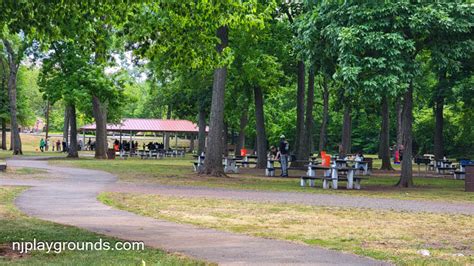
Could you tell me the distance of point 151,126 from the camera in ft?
209

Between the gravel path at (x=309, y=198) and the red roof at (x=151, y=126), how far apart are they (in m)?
44.3

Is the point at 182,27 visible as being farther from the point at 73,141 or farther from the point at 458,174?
the point at 73,141

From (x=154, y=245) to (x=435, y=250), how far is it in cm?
369

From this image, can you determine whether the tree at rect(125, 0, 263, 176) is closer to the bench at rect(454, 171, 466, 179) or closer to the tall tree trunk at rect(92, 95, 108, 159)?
the bench at rect(454, 171, 466, 179)

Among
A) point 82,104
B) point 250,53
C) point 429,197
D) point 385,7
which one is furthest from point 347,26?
point 82,104

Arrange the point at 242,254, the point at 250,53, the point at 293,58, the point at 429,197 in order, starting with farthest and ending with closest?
the point at 293,58, the point at 250,53, the point at 429,197, the point at 242,254

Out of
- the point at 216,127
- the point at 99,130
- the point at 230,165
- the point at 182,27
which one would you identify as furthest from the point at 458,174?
the point at 99,130

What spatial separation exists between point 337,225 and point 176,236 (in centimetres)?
317

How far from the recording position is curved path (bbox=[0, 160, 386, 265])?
752 centimetres

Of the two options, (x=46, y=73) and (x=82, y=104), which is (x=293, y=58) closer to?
(x=82, y=104)

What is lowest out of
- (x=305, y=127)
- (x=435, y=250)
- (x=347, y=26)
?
(x=435, y=250)

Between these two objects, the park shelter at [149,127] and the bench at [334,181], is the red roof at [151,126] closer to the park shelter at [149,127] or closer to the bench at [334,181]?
the park shelter at [149,127]

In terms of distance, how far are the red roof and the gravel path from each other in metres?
44.3

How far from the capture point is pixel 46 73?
128 ft
